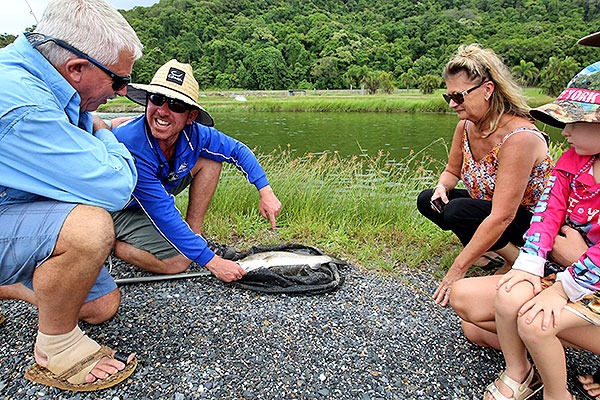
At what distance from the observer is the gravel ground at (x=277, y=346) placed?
6.48 feet

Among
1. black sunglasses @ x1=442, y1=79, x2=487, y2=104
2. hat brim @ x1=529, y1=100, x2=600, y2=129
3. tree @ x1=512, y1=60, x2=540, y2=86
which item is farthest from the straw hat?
tree @ x1=512, y1=60, x2=540, y2=86

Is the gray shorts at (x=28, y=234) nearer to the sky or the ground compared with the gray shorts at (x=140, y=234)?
nearer to the sky

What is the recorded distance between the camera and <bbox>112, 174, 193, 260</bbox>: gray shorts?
10.2 feet

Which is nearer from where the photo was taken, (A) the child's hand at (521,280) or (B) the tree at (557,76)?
(A) the child's hand at (521,280)

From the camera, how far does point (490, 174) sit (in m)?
2.81

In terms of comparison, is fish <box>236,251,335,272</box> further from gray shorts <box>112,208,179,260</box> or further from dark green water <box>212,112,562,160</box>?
dark green water <box>212,112,562,160</box>

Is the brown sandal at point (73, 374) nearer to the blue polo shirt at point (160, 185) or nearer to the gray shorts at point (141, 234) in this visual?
the blue polo shirt at point (160, 185)

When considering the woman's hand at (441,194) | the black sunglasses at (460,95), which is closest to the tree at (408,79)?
the woman's hand at (441,194)

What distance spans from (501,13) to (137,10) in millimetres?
88712

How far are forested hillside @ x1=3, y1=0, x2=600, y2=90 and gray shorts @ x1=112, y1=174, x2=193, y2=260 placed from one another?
61.4m

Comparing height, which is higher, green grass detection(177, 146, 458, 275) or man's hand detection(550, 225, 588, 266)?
man's hand detection(550, 225, 588, 266)

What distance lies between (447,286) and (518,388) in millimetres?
970

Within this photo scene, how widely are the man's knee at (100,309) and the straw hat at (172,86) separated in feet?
4.52

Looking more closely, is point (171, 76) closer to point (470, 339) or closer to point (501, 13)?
point (470, 339)
